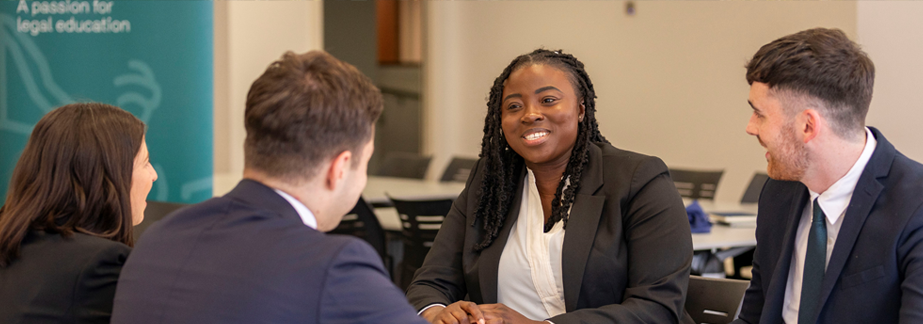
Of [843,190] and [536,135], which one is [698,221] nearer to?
[536,135]

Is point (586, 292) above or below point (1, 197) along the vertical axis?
above

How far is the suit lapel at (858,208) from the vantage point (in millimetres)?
1445

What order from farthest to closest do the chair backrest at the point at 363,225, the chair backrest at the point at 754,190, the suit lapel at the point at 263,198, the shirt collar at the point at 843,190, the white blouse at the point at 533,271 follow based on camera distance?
the chair backrest at the point at 754,190
the chair backrest at the point at 363,225
the white blouse at the point at 533,271
the shirt collar at the point at 843,190
the suit lapel at the point at 263,198

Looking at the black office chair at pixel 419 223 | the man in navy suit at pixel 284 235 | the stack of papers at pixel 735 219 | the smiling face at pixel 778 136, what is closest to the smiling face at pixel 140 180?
the man in navy suit at pixel 284 235

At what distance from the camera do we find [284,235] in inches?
42.0

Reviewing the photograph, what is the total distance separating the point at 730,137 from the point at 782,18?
3.30 metres

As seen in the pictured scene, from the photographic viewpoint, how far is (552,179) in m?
2.00

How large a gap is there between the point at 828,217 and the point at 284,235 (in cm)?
112

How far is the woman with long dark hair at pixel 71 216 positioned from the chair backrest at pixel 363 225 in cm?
192

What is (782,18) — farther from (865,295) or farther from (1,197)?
(1,197)

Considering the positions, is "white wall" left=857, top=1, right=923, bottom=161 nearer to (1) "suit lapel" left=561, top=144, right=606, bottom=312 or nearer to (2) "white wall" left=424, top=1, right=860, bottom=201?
(1) "suit lapel" left=561, top=144, right=606, bottom=312

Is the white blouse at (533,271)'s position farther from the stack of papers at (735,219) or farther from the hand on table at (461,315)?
the stack of papers at (735,219)

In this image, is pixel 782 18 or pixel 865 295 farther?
pixel 782 18

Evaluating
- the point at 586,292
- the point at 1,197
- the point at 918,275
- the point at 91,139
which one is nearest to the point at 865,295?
the point at 918,275
